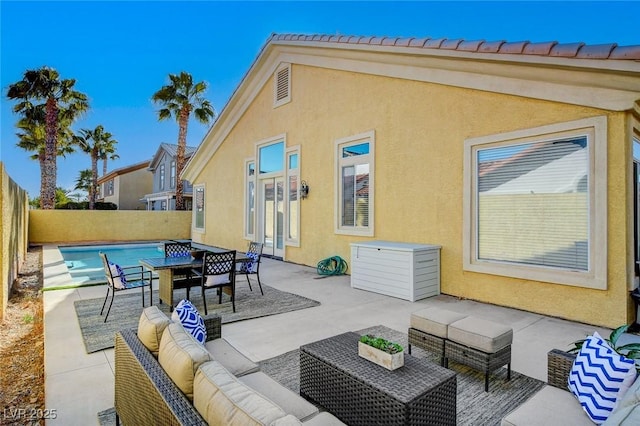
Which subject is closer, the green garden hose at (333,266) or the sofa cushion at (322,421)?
the sofa cushion at (322,421)

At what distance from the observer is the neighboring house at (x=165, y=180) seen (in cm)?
2378

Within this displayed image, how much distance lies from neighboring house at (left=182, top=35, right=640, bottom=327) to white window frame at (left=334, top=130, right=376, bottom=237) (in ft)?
0.10

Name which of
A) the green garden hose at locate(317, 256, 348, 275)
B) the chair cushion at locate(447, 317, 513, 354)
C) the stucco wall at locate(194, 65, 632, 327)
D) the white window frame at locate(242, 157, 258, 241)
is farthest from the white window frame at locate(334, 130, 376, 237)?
the chair cushion at locate(447, 317, 513, 354)

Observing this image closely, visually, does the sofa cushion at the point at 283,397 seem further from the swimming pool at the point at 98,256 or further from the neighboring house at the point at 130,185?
the neighboring house at the point at 130,185

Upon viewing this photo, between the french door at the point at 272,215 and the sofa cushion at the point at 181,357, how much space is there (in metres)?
9.23

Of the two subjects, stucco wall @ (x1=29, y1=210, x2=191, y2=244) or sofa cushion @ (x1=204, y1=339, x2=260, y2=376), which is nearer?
sofa cushion @ (x1=204, y1=339, x2=260, y2=376)

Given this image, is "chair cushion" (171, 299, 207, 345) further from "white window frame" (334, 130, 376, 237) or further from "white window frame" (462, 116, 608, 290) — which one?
"white window frame" (334, 130, 376, 237)

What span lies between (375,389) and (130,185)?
32830 millimetres

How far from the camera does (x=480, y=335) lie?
315 centimetres

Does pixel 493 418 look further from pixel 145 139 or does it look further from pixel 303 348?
pixel 145 139

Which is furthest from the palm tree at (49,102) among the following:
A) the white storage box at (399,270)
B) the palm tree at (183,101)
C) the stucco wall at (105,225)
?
the white storage box at (399,270)

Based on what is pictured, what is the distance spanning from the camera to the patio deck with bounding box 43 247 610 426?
3133 mm

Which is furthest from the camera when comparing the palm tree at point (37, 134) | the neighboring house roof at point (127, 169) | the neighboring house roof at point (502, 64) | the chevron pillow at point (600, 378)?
the neighboring house roof at point (127, 169)

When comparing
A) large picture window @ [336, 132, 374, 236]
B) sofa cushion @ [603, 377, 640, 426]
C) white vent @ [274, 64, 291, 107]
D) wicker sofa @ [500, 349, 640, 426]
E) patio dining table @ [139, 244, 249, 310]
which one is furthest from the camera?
white vent @ [274, 64, 291, 107]
